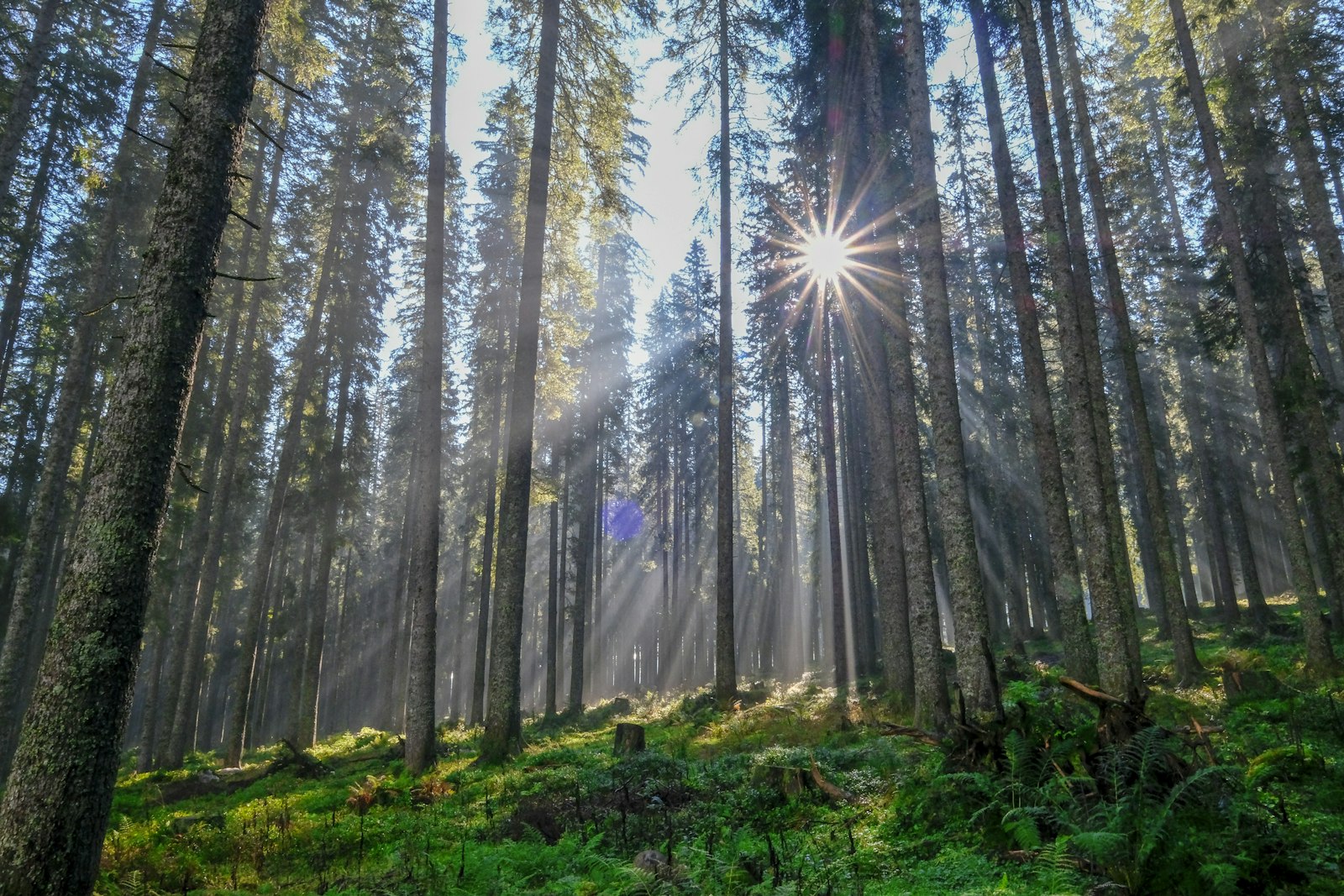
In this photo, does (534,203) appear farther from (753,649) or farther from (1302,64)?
(753,649)

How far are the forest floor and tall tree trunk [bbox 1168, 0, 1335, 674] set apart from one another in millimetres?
1338

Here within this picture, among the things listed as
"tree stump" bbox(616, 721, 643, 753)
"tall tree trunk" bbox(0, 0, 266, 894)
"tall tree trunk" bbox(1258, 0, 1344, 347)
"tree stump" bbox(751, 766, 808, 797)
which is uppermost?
"tall tree trunk" bbox(1258, 0, 1344, 347)

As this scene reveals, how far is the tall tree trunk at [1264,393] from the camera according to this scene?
1238 cm

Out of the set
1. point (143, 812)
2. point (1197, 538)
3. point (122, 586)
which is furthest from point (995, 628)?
point (122, 586)

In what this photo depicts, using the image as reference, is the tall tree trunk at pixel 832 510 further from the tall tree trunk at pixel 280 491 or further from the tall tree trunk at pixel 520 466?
the tall tree trunk at pixel 280 491

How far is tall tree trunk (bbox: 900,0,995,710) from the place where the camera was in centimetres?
920

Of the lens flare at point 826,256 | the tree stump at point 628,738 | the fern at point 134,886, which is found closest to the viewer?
the fern at point 134,886

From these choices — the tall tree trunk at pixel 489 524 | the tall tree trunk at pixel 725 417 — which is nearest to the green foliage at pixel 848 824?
the tall tree trunk at pixel 725 417

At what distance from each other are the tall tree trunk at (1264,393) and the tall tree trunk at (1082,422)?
9.26 feet

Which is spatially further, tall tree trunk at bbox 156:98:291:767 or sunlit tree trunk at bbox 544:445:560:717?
sunlit tree trunk at bbox 544:445:560:717

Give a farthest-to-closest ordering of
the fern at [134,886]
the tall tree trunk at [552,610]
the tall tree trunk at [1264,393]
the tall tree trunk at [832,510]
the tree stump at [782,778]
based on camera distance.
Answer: the tall tree trunk at [552,610], the tall tree trunk at [832,510], the tall tree trunk at [1264,393], the tree stump at [782,778], the fern at [134,886]

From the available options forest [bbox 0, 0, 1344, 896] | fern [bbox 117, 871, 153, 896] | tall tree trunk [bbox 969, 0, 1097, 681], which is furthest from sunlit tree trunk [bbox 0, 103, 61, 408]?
tall tree trunk [bbox 969, 0, 1097, 681]

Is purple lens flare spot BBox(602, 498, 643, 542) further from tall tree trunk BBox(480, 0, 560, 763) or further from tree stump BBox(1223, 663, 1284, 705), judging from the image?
tree stump BBox(1223, 663, 1284, 705)

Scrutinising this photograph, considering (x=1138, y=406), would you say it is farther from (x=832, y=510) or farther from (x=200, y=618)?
(x=200, y=618)
